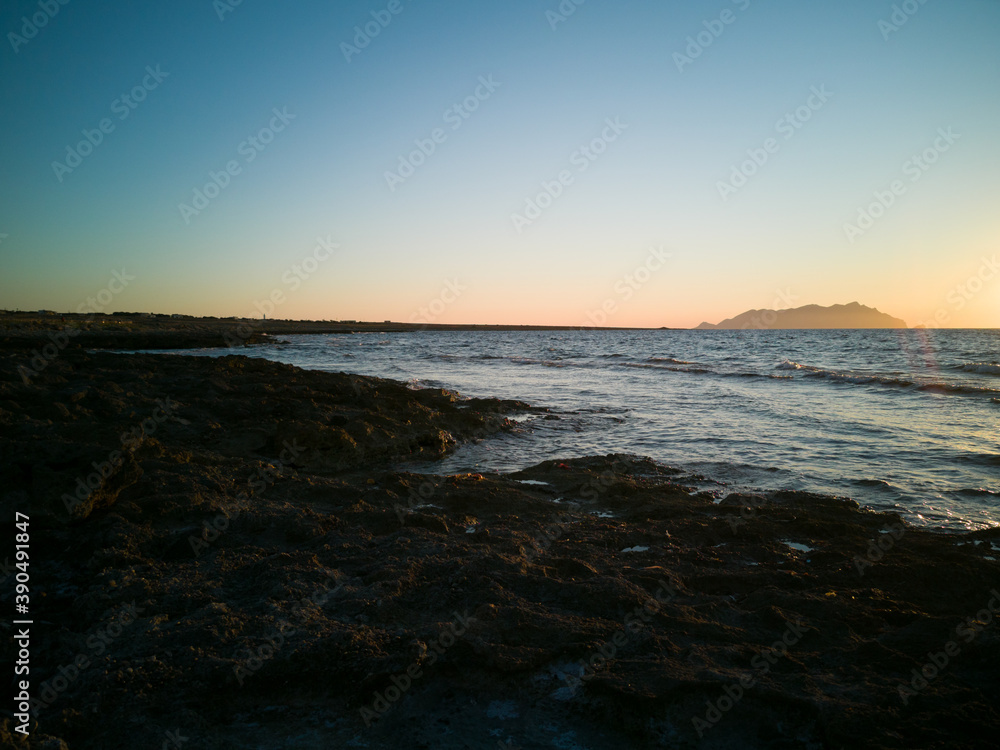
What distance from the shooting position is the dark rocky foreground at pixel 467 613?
2.81 metres

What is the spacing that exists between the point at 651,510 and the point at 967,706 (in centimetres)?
363

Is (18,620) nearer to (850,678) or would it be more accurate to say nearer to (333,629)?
(333,629)

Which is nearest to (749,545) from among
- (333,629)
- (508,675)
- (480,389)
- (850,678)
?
(850,678)

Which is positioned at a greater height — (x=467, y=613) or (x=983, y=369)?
(x=983, y=369)

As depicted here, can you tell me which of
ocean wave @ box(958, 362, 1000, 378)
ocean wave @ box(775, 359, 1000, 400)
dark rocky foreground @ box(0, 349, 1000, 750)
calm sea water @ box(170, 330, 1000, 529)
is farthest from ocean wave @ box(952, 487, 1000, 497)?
ocean wave @ box(958, 362, 1000, 378)

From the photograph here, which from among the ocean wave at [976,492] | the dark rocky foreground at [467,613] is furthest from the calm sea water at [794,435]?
the dark rocky foreground at [467,613]

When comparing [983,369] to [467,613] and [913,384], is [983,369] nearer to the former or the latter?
[913,384]

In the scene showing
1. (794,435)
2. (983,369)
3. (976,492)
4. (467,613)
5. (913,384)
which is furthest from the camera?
(983,369)

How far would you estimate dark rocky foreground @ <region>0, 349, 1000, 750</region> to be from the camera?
2.81 metres

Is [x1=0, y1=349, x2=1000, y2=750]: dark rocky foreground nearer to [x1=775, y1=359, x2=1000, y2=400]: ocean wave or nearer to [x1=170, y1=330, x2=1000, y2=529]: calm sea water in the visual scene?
[x1=170, y1=330, x2=1000, y2=529]: calm sea water

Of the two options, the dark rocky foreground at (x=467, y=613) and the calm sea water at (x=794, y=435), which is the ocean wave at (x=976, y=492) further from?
the dark rocky foreground at (x=467, y=613)

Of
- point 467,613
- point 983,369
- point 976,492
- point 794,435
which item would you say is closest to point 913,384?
point 983,369

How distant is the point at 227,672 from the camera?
3029 millimetres

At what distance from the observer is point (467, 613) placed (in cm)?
378
